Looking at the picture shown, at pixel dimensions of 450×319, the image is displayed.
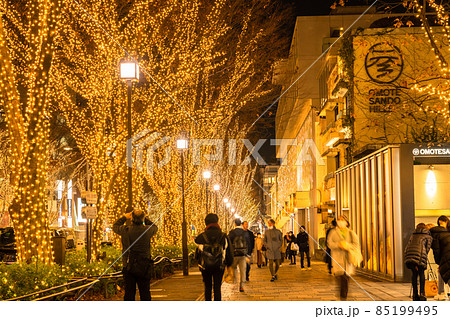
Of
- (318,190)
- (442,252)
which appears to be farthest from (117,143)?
(318,190)

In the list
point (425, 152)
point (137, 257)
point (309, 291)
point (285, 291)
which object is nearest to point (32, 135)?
point (137, 257)

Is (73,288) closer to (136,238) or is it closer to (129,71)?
(136,238)

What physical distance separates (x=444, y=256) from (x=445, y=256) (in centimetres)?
4

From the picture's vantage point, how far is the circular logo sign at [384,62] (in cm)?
2825

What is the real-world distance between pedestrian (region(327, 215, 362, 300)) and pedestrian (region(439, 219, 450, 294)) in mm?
1485

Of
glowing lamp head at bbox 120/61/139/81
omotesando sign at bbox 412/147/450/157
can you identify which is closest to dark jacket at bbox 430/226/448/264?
omotesando sign at bbox 412/147/450/157

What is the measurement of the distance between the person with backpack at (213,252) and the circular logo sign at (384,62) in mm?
20191

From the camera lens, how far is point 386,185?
1928 cm

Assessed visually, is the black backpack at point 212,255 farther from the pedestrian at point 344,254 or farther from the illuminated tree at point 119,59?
the illuminated tree at point 119,59

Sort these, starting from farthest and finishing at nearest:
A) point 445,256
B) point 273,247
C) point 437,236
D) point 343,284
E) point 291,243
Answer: point 291,243
point 273,247
point 343,284
point 437,236
point 445,256

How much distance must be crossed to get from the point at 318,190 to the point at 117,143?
28.7m

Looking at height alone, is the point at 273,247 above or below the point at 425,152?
below

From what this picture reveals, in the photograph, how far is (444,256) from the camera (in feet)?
36.5

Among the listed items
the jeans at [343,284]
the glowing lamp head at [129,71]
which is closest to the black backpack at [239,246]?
the jeans at [343,284]
